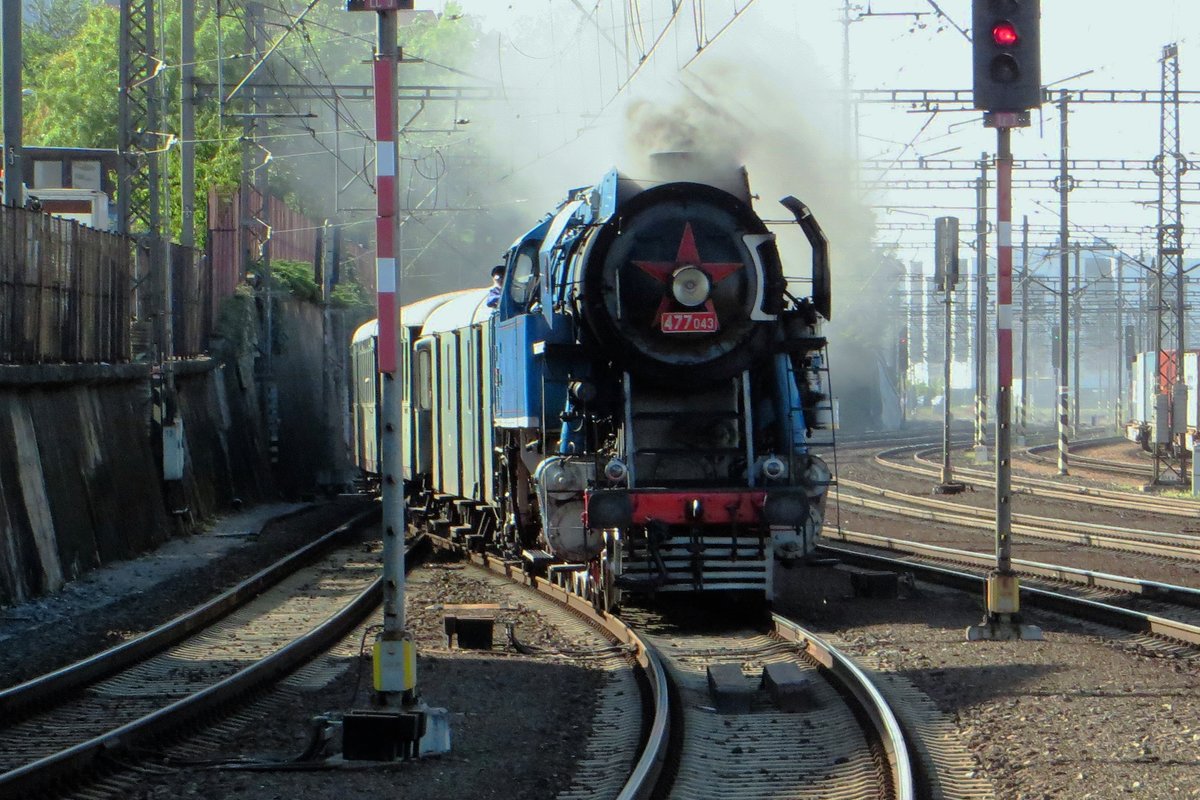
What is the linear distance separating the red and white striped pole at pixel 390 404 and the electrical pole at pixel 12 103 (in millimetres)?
11567

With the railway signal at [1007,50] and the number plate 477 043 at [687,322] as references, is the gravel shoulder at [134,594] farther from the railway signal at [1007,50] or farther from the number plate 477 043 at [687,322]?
the railway signal at [1007,50]

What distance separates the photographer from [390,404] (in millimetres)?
8203

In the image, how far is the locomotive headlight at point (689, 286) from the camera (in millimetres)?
12430

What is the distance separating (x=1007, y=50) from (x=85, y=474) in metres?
12.4

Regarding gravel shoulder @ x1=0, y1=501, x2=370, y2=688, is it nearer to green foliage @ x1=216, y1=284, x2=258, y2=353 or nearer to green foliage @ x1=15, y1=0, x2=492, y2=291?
green foliage @ x1=216, y1=284, x2=258, y2=353

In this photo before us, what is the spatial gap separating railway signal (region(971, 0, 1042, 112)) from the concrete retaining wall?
988cm

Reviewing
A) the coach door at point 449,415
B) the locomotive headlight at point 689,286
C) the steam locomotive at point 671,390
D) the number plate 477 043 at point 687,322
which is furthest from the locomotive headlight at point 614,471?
the coach door at point 449,415

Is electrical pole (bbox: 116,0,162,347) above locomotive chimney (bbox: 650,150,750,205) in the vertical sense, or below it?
above

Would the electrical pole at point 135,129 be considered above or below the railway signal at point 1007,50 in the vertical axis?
above

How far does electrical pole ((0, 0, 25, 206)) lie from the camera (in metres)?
18.5

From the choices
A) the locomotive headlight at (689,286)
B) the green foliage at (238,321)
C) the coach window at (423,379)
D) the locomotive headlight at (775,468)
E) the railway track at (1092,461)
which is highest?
the green foliage at (238,321)

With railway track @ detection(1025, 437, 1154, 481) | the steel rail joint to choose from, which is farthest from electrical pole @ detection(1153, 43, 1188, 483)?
the steel rail joint

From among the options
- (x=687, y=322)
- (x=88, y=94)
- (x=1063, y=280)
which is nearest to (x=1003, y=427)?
(x=687, y=322)

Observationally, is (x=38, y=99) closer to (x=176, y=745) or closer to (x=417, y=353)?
(x=417, y=353)
